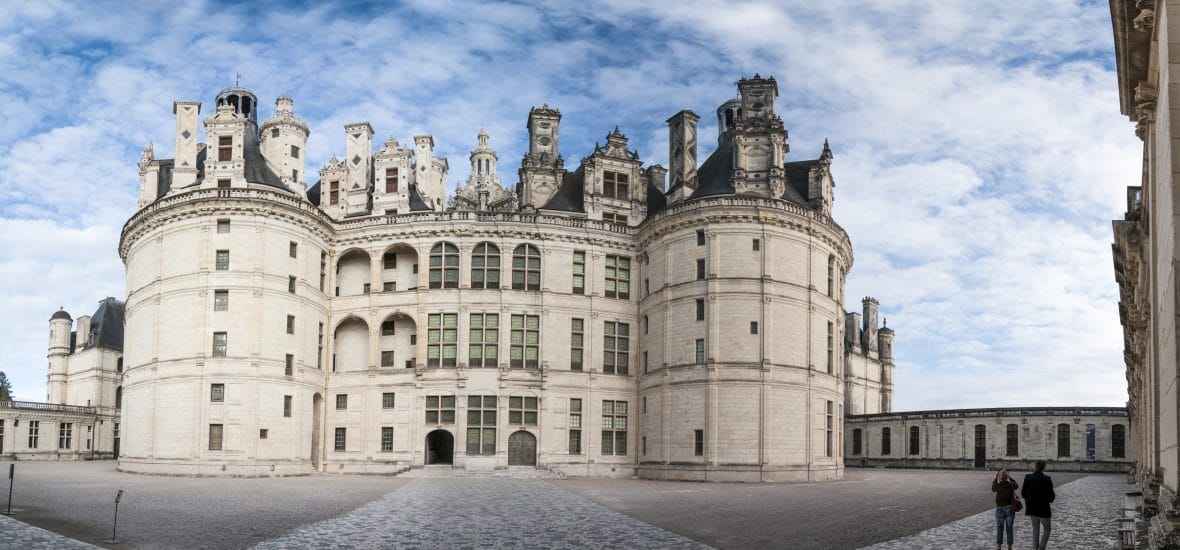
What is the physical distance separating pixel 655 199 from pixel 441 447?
67.7ft

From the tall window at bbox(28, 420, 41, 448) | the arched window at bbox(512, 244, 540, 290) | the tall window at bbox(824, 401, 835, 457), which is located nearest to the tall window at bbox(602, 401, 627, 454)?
the arched window at bbox(512, 244, 540, 290)

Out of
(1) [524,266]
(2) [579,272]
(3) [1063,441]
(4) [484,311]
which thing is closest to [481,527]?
(4) [484,311]

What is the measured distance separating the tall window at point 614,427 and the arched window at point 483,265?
961 centimetres

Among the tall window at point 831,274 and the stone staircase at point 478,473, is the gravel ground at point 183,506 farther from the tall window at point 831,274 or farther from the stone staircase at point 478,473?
the tall window at point 831,274

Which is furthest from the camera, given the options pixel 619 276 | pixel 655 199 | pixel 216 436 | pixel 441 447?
pixel 655 199

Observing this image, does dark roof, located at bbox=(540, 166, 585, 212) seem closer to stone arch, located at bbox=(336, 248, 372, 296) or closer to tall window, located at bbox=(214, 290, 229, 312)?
stone arch, located at bbox=(336, 248, 372, 296)

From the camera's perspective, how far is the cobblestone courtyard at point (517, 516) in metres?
20.9

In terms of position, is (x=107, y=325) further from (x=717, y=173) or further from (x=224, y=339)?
(x=717, y=173)

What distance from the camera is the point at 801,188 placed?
58062mm

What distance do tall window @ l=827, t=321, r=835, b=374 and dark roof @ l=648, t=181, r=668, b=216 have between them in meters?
13.0

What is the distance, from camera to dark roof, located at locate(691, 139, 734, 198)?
55281 millimetres

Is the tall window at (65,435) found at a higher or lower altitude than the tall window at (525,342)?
lower

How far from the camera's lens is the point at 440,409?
55.1 meters

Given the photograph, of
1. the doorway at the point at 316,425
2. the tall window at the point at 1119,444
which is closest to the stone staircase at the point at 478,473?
the doorway at the point at 316,425
